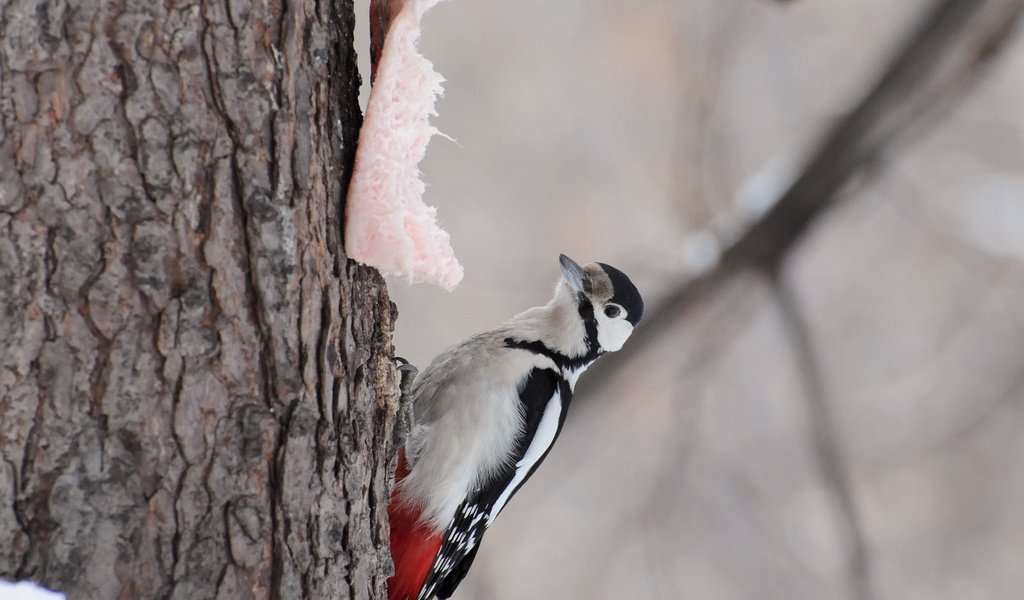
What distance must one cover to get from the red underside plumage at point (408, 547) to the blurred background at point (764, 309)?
111 inches

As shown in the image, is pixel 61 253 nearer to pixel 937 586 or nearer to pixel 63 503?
pixel 63 503

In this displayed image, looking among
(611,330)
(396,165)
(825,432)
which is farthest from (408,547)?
(825,432)

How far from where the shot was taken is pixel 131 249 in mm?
1197

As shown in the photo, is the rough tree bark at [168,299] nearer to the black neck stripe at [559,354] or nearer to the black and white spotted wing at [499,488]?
the black and white spotted wing at [499,488]

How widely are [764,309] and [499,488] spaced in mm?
3344

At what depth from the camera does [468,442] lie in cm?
221

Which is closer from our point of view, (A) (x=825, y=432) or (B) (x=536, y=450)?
(B) (x=536, y=450)

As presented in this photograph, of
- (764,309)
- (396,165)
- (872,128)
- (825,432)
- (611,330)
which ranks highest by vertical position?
(764,309)

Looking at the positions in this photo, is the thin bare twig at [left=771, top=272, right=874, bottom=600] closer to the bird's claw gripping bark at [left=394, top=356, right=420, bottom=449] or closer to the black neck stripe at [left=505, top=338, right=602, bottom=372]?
the black neck stripe at [left=505, top=338, right=602, bottom=372]

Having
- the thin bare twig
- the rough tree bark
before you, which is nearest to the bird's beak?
the thin bare twig

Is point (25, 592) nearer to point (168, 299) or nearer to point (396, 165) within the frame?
point (168, 299)

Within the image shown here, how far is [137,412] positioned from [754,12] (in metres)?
4.78

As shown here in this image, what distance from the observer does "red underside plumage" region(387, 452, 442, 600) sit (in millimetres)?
2115

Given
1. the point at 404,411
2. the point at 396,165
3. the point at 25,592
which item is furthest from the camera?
the point at 404,411
